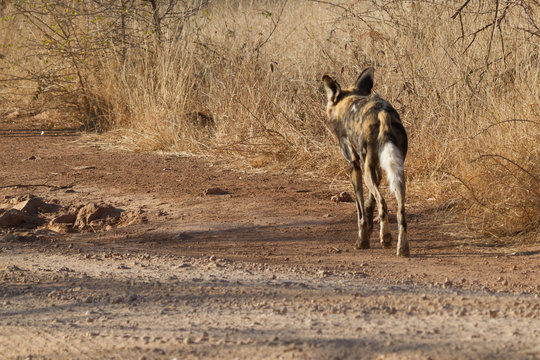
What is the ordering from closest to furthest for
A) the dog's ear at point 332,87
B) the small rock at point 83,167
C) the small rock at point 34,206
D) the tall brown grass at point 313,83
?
the dog's ear at point 332,87 < the tall brown grass at point 313,83 < the small rock at point 34,206 < the small rock at point 83,167

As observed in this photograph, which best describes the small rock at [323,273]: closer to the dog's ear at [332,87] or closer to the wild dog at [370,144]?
the wild dog at [370,144]

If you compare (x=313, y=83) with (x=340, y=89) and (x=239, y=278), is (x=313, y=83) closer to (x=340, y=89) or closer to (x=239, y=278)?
(x=340, y=89)

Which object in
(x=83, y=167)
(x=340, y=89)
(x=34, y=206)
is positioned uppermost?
(x=340, y=89)

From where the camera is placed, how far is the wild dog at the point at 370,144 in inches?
181

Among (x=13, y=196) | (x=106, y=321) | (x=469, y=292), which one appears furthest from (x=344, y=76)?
(x=106, y=321)

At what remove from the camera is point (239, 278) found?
14.1 feet

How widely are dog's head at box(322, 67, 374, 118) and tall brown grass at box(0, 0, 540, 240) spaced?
893 millimetres

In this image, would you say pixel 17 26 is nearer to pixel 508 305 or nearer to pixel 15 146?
pixel 15 146

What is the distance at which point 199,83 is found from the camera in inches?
392

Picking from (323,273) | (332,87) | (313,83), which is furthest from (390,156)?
(313,83)

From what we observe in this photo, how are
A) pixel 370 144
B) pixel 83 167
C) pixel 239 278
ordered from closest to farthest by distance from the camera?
pixel 239 278, pixel 370 144, pixel 83 167

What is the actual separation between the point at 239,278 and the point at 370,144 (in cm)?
124

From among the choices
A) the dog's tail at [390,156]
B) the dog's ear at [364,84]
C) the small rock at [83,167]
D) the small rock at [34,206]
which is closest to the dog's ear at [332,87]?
the dog's ear at [364,84]

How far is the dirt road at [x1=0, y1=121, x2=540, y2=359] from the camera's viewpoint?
318cm
